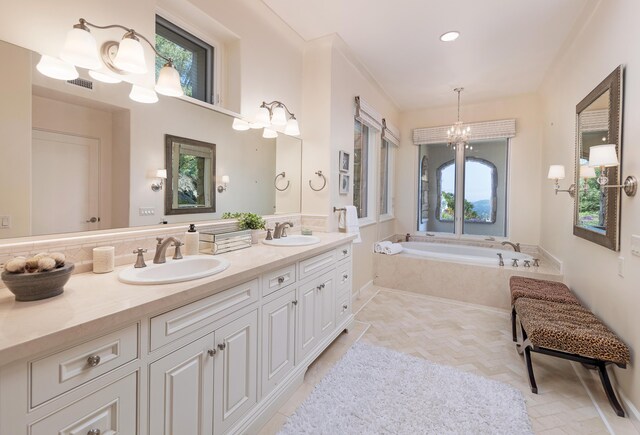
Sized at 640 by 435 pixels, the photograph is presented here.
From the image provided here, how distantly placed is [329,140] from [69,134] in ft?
6.65

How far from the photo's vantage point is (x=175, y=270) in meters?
1.55

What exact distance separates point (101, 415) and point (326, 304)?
5.10 ft

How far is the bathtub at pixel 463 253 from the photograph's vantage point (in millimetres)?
3721

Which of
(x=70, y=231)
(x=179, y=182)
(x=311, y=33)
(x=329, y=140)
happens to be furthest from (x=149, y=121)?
(x=311, y=33)

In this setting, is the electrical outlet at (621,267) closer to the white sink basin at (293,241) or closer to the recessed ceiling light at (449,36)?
the white sink basin at (293,241)

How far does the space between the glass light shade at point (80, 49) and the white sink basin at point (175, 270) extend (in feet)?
3.13

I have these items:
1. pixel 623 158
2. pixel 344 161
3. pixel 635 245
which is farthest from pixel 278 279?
pixel 623 158

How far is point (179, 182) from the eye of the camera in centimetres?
184

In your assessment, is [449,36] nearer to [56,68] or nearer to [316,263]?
[316,263]

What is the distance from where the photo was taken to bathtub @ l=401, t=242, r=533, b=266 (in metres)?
3.72

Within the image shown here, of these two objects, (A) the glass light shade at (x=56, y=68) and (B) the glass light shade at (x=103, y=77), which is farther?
(B) the glass light shade at (x=103, y=77)

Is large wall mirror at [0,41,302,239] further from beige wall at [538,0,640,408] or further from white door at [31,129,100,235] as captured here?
beige wall at [538,0,640,408]

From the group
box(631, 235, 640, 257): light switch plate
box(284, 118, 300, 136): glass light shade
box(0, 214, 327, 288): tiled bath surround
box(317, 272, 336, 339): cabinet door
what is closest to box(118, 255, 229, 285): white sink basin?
box(0, 214, 327, 288): tiled bath surround

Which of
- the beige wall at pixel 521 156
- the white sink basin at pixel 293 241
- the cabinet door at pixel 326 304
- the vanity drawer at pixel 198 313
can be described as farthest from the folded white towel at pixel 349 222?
the beige wall at pixel 521 156
